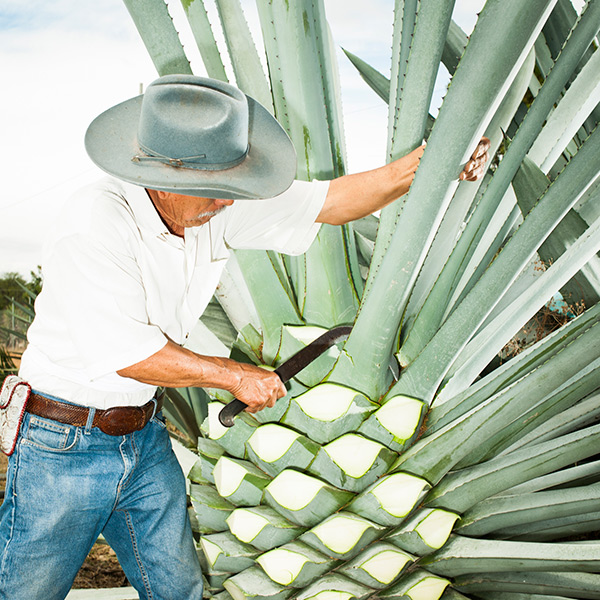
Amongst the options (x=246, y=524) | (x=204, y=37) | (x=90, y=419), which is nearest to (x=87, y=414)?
(x=90, y=419)

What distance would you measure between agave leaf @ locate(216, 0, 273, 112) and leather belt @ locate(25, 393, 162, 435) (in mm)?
800

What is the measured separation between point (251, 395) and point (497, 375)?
0.52 m

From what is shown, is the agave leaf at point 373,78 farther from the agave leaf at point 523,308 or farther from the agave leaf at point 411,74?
the agave leaf at point 523,308

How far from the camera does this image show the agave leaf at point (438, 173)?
0.89m

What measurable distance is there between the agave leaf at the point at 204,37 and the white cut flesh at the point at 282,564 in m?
1.08

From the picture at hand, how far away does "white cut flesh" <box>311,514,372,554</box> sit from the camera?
123cm

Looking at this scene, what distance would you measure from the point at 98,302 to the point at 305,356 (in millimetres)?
A: 437

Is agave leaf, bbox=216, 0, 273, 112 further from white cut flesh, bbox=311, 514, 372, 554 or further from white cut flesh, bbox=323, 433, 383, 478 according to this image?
white cut flesh, bbox=311, 514, 372, 554

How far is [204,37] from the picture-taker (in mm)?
1363

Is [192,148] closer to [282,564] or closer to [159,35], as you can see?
[159,35]

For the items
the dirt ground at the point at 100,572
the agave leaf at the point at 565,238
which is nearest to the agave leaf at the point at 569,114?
the agave leaf at the point at 565,238

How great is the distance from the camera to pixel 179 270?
1.32 m

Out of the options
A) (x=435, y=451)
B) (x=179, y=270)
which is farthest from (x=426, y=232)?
(x=179, y=270)

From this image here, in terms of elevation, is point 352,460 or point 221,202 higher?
point 221,202
